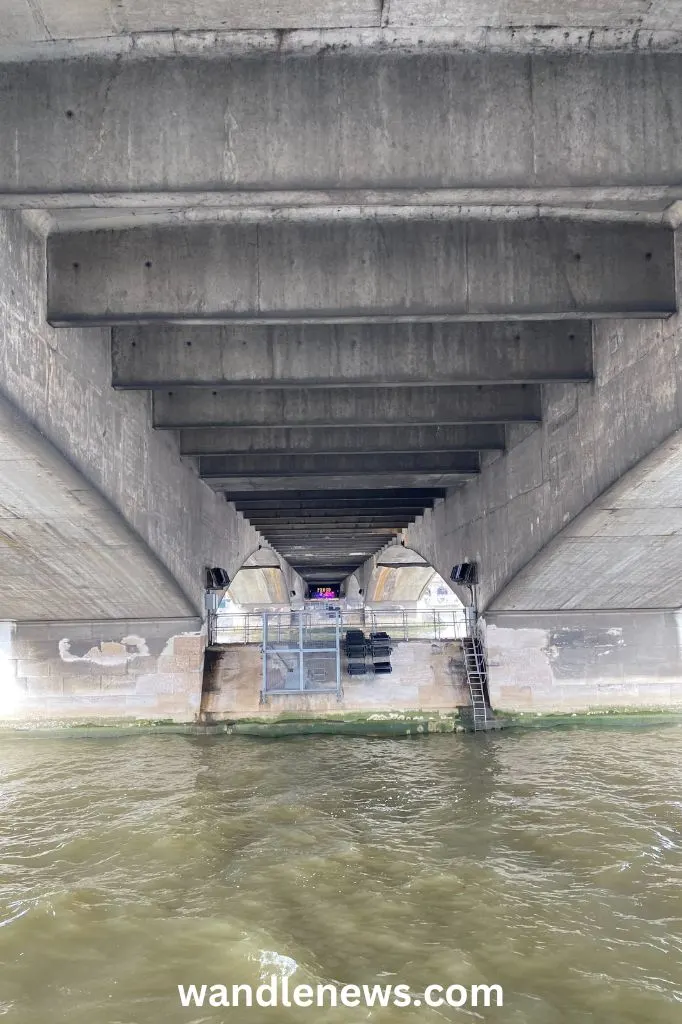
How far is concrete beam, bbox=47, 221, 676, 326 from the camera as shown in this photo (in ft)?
30.8

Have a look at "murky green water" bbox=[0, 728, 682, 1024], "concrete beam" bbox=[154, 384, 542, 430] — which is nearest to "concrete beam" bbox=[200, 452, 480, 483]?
"concrete beam" bbox=[154, 384, 542, 430]

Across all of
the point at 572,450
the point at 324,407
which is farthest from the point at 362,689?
the point at 572,450

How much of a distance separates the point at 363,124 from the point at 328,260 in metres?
2.95

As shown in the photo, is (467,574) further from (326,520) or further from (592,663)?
(326,520)

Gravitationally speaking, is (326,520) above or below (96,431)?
above

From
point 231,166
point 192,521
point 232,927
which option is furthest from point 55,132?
point 192,521

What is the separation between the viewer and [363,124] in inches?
256

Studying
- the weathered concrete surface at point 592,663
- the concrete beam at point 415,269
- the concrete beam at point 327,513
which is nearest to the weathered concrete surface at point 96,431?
the concrete beam at point 415,269

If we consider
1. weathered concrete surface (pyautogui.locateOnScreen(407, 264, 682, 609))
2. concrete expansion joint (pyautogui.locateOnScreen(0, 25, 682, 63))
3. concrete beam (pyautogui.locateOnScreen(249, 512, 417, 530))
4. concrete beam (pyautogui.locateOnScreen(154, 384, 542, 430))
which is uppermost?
concrete expansion joint (pyautogui.locateOnScreen(0, 25, 682, 63))

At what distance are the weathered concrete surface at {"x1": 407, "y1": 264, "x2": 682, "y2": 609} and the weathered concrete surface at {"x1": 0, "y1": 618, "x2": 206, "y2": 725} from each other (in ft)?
26.8

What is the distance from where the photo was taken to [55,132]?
6.42m

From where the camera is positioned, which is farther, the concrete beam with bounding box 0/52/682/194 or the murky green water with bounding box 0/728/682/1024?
the concrete beam with bounding box 0/52/682/194

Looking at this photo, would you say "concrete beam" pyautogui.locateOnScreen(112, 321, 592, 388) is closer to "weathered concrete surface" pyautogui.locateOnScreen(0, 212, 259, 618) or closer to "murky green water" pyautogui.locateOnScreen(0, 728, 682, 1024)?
"weathered concrete surface" pyautogui.locateOnScreen(0, 212, 259, 618)

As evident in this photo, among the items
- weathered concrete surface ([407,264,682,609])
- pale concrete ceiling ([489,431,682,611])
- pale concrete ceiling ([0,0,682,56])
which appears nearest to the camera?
pale concrete ceiling ([0,0,682,56])
